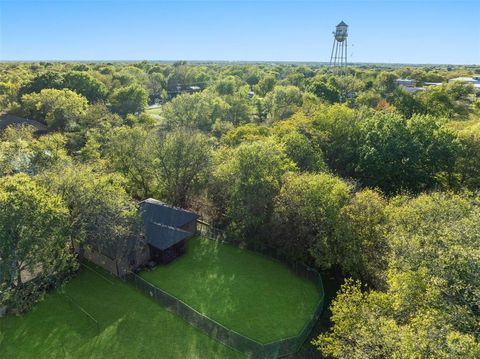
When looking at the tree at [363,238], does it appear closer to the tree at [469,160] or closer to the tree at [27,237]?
the tree at [469,160]

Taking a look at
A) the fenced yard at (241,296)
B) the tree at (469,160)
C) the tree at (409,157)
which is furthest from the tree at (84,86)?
the tree at (469,160)

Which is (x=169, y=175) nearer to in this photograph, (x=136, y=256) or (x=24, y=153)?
(x=136, y=256)

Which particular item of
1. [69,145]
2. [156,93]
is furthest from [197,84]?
[69,145]

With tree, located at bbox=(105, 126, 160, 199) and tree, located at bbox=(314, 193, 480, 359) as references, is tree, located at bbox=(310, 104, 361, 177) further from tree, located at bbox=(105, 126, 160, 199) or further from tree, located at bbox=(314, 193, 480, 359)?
tree, located at bbox=(105, 126, 160, 199)

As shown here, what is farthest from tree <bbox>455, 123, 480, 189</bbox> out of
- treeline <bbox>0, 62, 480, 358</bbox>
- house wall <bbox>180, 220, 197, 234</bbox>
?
house wall <bbox>180, 220, 197, 234</bbox>

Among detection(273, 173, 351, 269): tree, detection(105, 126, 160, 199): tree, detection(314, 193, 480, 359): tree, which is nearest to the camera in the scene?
detection(314, 193, 480, 359): tree

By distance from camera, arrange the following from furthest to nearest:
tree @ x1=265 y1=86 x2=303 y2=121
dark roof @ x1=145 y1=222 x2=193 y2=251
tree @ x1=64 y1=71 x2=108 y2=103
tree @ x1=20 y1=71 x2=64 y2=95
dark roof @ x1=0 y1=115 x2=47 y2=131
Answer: tree @ x1=64 y1=71 x2=108 y2=103
tree @ x1=20 y1=71 x2=64 y2=95
tree @ x1=265 y1=86 x2=303 y2=121
dark roof @ x1=0 y1=115 x2=47 y2=131
dark roof @ x1=145 y1=222 x2=193 y2=251

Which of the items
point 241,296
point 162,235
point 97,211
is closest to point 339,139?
point 241,296
